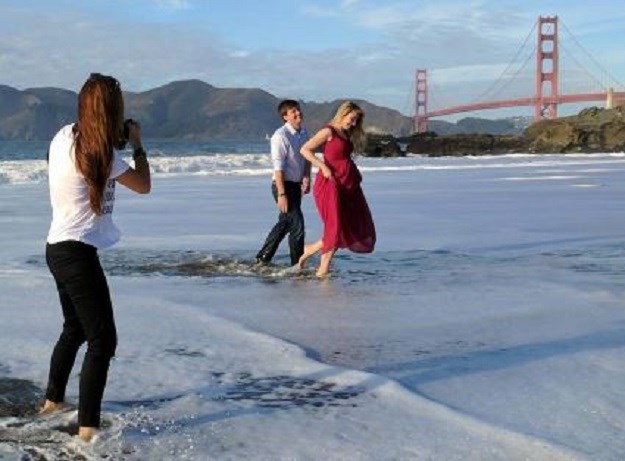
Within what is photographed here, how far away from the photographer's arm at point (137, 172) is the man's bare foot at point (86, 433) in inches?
26.9

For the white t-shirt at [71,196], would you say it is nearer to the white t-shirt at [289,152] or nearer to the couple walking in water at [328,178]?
the couple walking in water at [328,178]

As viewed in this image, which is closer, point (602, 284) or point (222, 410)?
point (222, 410)

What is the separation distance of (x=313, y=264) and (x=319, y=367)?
3216 millimetres

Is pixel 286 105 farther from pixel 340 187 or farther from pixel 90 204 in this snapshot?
pixel 90 204

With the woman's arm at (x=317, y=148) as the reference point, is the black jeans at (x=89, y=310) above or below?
below

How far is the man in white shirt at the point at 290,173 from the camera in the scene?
6.18 m

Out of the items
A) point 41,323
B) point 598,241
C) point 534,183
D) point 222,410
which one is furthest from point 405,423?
point 534,183

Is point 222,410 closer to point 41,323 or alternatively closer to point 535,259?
point 41,323

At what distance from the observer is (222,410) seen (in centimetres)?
294

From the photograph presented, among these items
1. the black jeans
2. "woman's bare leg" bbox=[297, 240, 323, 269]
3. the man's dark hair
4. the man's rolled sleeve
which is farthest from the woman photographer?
the man's dark hair

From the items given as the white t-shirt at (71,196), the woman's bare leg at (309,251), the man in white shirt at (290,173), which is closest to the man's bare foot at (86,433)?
the white t-shirt at (71,196)

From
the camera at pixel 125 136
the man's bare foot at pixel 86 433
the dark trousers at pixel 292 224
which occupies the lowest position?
the man's bare foot at pixel 86 433

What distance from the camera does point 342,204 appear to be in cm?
594

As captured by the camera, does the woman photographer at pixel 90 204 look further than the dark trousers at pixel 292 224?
No
